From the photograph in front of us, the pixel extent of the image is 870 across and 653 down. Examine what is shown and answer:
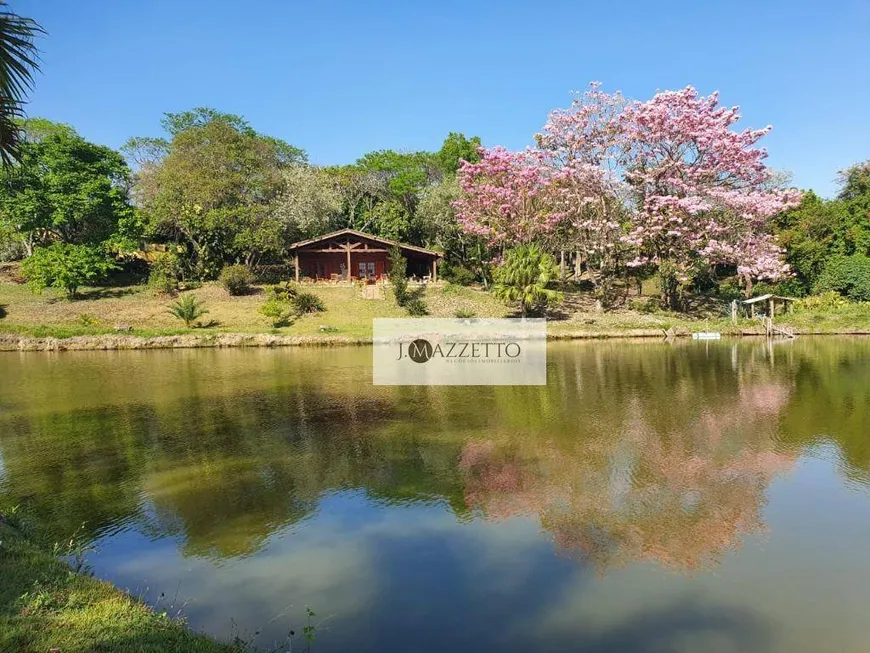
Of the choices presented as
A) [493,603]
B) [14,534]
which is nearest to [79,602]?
[14,534]

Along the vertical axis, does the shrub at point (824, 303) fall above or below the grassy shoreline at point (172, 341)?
above

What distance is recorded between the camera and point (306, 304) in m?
36.1

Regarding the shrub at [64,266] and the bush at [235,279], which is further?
the bush at [235,279]

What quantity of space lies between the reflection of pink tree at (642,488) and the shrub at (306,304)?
83.4 feet

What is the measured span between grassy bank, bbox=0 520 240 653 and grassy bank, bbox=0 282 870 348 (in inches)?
965

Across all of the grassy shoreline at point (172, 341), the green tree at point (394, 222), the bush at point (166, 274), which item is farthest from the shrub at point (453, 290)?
the bush at point (166, 274)

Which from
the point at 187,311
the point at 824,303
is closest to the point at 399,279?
the point at 187,311

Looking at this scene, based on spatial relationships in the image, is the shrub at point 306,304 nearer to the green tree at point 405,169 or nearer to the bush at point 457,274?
the bush at point 457,274

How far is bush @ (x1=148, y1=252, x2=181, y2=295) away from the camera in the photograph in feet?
128

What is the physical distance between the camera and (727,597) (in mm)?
6512

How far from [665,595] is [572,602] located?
1.11m

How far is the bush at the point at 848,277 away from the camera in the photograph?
38500 mm

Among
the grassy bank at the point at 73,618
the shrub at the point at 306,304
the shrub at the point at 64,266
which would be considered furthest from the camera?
the shrub at the point at 64,266

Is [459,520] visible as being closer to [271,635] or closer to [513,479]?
[513,479]
